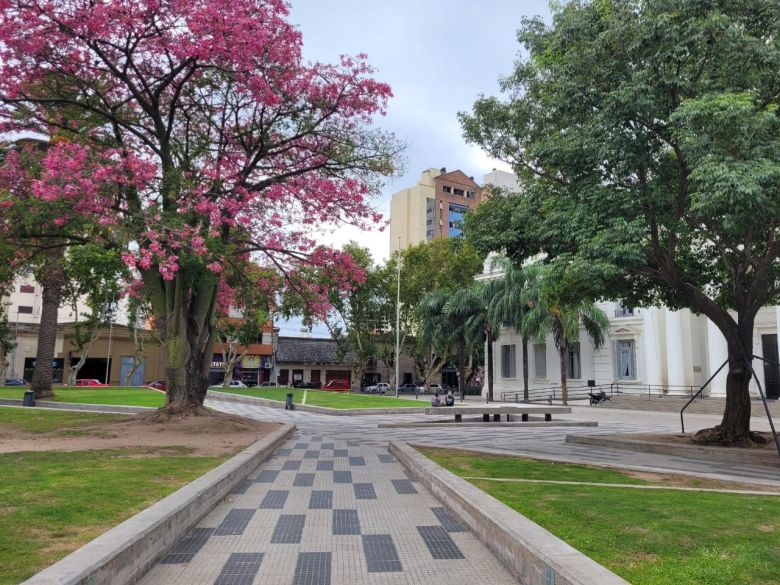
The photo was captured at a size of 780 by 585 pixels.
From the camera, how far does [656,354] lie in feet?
108

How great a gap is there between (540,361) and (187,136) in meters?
29.6

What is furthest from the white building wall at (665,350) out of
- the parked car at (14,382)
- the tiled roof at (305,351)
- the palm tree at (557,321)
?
the parked car at (14,382)

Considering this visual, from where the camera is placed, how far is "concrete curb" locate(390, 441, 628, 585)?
3650mm

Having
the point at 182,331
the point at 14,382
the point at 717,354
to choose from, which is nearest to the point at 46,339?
the point at 182,331

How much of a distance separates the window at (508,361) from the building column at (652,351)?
31.8 ft

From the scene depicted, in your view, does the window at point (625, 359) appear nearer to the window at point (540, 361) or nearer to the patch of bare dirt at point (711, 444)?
the window at point (540, 361)

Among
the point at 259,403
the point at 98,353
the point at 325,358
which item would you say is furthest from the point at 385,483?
the point at 325,358

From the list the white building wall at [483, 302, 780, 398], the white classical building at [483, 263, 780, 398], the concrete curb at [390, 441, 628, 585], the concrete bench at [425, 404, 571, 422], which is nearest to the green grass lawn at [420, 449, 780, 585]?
the concrete curb at [390, 441, 628, 585]

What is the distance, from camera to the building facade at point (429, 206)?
73.1 meters

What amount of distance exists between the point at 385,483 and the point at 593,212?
19.1 ft

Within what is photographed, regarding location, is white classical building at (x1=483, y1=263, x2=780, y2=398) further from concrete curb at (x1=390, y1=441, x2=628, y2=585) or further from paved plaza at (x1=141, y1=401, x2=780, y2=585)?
concrete curb at (x1=390, y1=441, x2=628, y2=585)

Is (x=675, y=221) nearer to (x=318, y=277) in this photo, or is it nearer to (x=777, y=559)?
(x=777, y=559)

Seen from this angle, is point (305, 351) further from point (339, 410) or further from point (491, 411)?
point (491, 411)

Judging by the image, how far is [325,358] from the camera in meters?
61.4
